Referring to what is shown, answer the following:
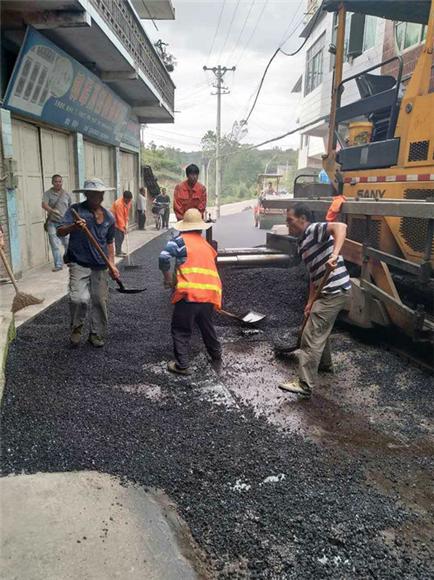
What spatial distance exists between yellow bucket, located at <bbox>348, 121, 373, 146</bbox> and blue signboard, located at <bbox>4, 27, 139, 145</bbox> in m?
4.56

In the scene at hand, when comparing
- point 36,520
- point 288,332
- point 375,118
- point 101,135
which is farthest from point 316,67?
point 36,520

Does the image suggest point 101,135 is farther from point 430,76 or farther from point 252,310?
point 430,76

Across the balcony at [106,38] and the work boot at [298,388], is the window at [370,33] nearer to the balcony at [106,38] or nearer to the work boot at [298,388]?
the balcony at [106,38]

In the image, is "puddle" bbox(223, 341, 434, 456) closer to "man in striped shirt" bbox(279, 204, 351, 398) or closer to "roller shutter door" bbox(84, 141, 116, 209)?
"man in striped shirt" bbox(279, 204, 351, 398)

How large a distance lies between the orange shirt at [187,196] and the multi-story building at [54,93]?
243 cm

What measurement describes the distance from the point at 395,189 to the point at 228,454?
119 inches

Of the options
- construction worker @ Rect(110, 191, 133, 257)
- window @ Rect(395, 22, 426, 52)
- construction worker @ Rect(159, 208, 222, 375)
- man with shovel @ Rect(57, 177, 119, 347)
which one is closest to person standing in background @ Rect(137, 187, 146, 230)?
construction worker @ Rect(110, 191, 133, 257)

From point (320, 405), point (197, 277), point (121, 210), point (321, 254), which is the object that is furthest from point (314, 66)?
point (320, 405)

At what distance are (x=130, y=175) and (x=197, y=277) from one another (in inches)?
544

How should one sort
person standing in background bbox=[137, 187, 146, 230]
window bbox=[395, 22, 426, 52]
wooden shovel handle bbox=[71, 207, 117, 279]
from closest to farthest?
wooden shovel handle bbox=[71, 207, 117, 279]
window bbox=[395, 22, 426, 52]
person standing in background bbox=[137, 187, 146, 230]

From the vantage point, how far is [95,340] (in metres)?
4.34

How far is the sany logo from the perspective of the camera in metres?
4.63

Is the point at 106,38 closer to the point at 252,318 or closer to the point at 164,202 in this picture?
the point at 252,318

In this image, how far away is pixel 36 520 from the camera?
2.03 meters
